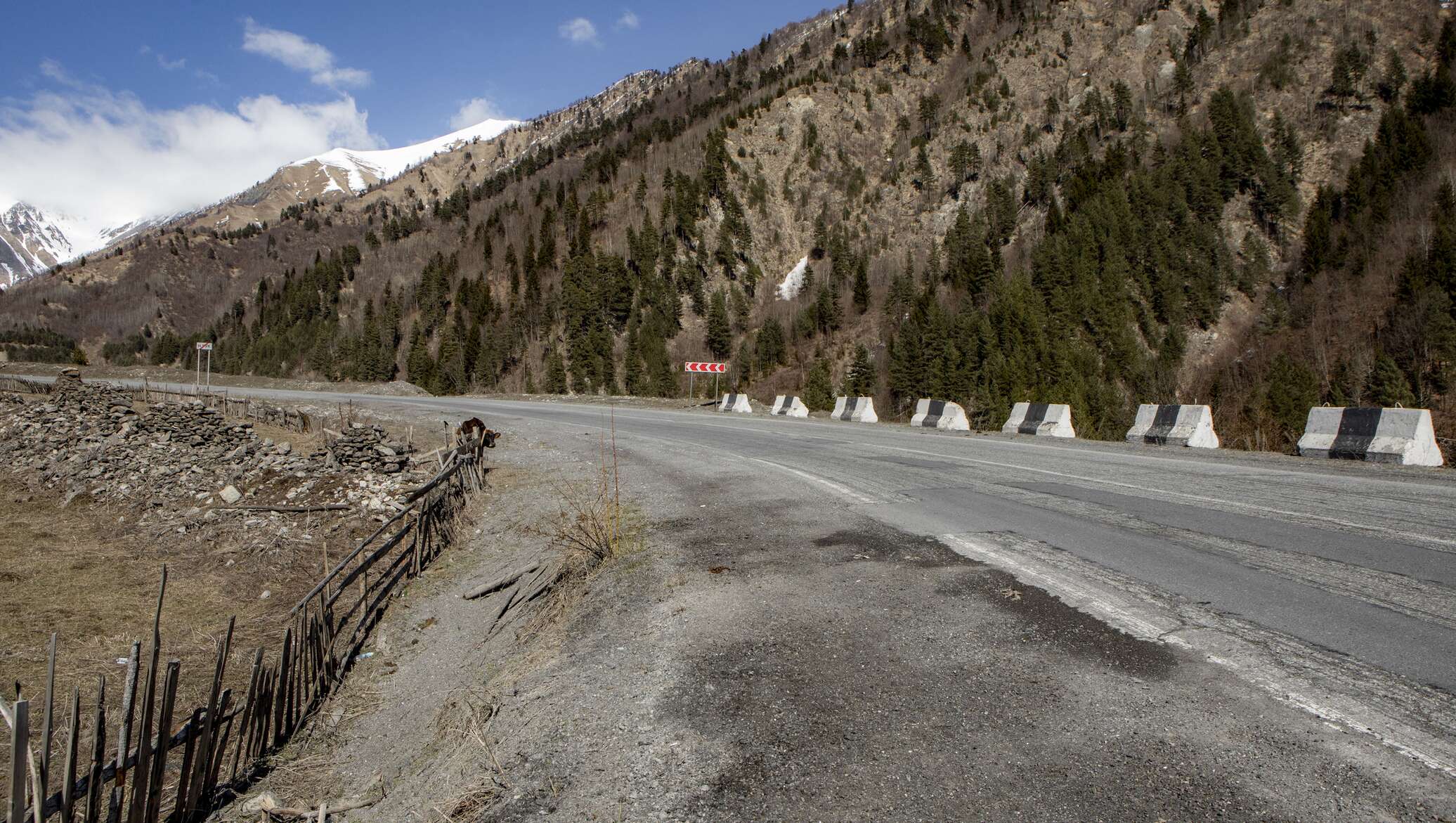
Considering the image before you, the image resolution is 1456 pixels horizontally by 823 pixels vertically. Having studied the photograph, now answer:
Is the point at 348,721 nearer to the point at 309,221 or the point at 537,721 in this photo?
the point at 537,721

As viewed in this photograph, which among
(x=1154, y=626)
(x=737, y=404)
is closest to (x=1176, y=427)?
(x=1154, y=626)

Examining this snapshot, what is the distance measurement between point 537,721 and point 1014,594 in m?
2.87

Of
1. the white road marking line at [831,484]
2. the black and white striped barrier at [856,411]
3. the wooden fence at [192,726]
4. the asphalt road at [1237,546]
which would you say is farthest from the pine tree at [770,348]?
the wooden fence at [192,726]

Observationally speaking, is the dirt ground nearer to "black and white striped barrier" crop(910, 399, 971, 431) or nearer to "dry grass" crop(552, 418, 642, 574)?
"dry grass" crop(552, 418, 642, 574)

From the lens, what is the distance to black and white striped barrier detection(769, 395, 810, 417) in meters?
28.2

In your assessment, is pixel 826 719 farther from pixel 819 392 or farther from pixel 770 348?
pixel 770 348

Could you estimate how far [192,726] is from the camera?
12.5 ft

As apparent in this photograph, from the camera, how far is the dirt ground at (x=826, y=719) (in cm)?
239

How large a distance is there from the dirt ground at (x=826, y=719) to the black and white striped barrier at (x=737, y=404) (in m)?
25.0

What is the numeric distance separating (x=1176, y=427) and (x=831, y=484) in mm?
9450

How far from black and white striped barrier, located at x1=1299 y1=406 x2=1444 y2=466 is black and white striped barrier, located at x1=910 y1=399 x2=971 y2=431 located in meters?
8.69

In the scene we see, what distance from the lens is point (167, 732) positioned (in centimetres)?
354

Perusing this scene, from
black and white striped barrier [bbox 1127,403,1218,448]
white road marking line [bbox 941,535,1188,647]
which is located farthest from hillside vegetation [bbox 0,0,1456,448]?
white road marking line [bbox 941,535,1188,647]

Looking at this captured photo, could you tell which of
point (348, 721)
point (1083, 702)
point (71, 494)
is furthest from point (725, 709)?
point (71, 494)
